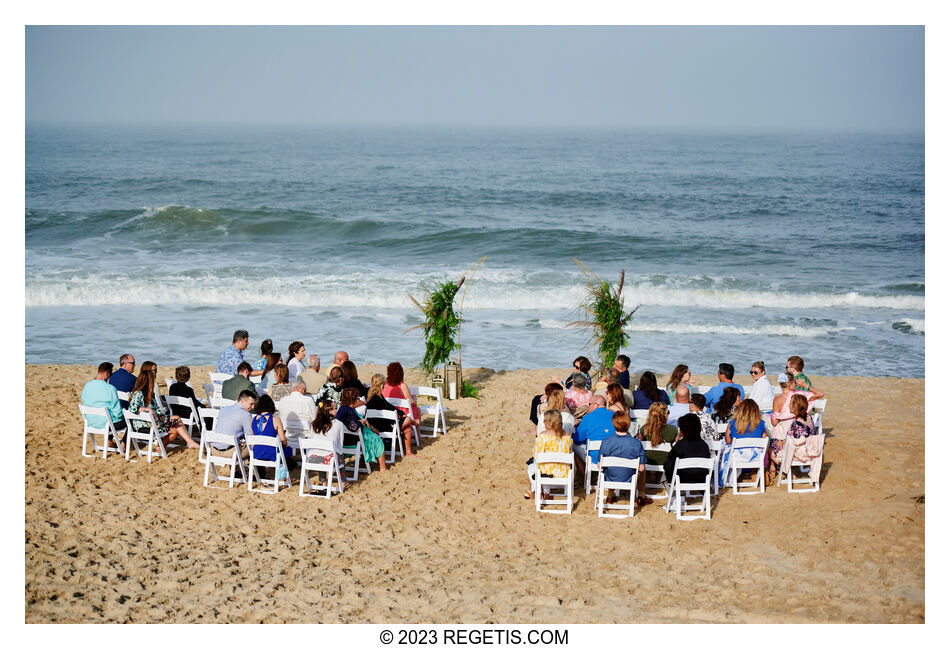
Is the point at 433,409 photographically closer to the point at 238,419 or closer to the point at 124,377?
the point at 238,419

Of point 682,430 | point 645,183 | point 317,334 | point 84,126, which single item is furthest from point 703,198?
point 84,126

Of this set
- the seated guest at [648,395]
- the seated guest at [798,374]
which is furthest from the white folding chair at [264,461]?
the seated guest at [798,374]

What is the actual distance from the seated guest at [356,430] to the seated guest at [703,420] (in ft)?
10.6

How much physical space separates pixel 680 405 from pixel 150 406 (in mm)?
5690

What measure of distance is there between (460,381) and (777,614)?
6825mm

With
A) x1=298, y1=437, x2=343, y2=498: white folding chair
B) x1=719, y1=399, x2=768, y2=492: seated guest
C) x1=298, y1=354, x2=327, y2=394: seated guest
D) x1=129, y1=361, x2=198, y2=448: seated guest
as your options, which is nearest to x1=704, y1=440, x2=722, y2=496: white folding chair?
x1=719, y1=399, x2=768, y2=492: seated guest

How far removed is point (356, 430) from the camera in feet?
29.0

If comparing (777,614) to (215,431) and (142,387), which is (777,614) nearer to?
(215,431)

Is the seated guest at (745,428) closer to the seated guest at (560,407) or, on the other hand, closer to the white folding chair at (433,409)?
the seated guest at (560,407)

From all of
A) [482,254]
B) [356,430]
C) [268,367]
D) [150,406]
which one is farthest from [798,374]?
[482,254]

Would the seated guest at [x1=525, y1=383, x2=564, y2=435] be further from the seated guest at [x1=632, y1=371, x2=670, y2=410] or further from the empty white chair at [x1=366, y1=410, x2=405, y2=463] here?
the empty white chair at [x1=366, y1=410, x2=405, y2=463]

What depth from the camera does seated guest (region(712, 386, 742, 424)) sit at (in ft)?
28.6

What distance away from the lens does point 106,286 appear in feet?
70.4

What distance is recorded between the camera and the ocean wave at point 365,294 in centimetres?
2070
